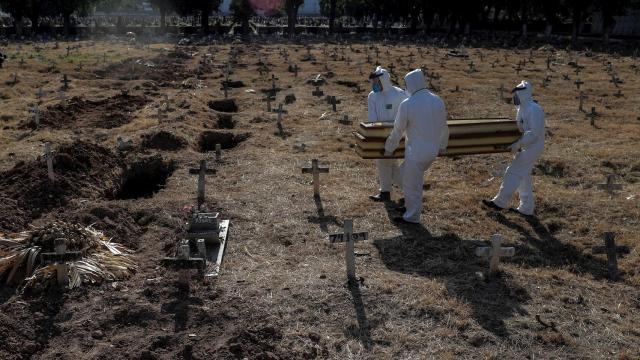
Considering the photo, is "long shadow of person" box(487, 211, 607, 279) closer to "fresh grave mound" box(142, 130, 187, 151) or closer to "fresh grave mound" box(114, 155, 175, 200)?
"fresh grave mound" box(114, 155, 175, 200)

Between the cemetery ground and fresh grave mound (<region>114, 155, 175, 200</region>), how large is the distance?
3 cm


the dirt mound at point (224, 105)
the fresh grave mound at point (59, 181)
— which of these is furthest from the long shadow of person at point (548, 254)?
the dirt mound at point (224, 105)

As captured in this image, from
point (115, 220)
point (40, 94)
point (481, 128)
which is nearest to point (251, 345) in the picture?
point (115, 220)

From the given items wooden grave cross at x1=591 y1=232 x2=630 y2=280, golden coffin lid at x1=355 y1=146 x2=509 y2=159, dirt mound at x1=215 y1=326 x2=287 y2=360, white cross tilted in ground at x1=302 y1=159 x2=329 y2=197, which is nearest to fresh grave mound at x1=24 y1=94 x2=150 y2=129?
white cross tilted in ground at x1=302 y1=159 x2=329 y2=197

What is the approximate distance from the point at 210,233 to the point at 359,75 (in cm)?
1825

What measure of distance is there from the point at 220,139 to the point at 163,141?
1575 millimetres

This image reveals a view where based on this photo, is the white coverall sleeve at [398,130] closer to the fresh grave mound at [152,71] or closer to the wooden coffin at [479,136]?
the wooden coffin at [479,136]

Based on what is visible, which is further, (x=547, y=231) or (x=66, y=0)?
(x=66, y=0)

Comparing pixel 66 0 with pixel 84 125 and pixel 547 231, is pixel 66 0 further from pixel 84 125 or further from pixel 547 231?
pixel 547 231

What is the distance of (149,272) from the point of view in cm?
682

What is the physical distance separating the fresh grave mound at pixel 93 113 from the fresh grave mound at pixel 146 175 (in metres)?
3.81

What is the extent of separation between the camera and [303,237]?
8.04 m

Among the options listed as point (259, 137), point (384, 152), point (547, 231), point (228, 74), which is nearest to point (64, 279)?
point (384, 152)

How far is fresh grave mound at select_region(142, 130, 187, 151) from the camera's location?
1229 centimetres
